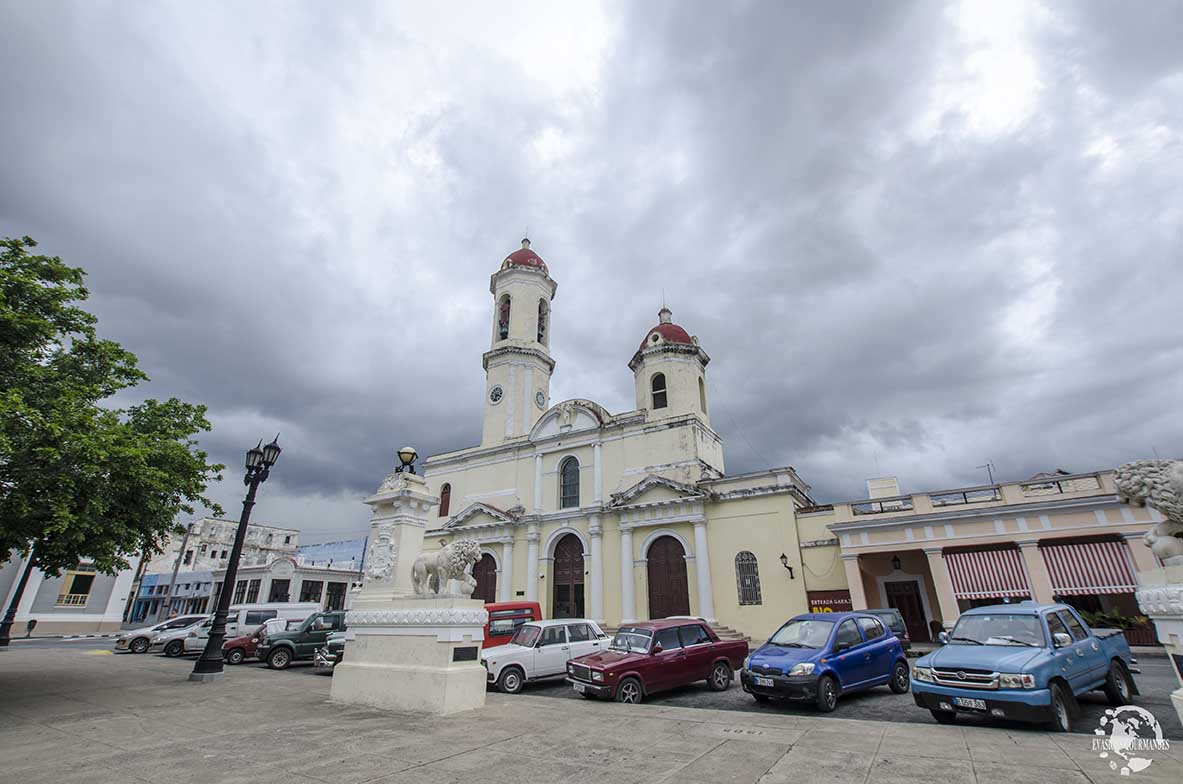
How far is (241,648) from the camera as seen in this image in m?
17.2

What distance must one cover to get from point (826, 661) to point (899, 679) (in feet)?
8.15

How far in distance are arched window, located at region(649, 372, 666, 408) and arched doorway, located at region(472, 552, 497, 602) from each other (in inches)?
410

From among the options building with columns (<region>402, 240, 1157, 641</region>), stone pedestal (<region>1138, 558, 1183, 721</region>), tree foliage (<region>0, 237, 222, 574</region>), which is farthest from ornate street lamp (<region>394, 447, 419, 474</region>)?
building with columns (<region>402, 240, 1157, 641</region>)

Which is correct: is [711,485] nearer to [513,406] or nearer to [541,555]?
[541,555]

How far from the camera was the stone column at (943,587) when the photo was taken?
54.0 feet

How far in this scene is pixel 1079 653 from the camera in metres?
7.13

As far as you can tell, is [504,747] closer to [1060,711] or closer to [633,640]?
[633,640]

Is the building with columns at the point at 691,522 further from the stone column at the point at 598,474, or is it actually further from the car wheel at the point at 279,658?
the car wheel at the point at 279,658

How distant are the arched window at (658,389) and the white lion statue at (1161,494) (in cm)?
1889

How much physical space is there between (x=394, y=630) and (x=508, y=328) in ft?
71.2

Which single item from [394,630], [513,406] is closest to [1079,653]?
[394,630]

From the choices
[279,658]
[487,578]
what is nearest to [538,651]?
[279,658]

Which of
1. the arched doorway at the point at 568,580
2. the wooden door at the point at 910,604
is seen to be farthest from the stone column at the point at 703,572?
the wooden door at the point at 910,604

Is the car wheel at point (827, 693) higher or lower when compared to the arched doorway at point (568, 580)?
lower
